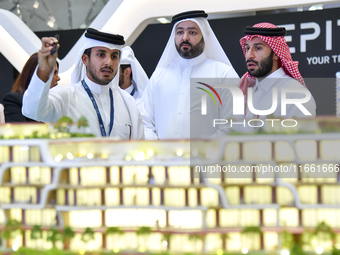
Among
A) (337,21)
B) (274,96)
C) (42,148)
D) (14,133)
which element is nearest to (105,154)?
(42,148)

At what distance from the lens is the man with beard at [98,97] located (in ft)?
8.13

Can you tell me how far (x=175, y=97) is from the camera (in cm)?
326

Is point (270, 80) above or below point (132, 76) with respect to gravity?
below

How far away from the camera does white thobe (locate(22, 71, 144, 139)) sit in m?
2.17

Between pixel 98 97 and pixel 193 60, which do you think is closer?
pixel 98 97

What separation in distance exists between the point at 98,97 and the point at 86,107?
5.6 inches

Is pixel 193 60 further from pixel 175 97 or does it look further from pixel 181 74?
pixel 175 97

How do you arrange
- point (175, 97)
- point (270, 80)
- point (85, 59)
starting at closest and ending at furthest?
point (85, 59)
point (270, 80)
point (175, 97)

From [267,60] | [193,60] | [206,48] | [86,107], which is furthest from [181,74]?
[86,107]

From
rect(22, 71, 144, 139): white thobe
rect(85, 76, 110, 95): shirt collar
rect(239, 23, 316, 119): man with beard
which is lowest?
rect(22, 71, 144, 139): white thobe

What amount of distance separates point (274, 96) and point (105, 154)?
708 millimetres

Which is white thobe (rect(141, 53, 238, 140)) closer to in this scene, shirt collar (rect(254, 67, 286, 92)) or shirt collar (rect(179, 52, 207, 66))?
shirt collar (rect(179, 52, 207, 66))

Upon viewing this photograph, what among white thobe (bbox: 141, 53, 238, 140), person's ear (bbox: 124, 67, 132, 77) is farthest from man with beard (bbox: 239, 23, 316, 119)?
person's ear (bbox: 124, 67, 132, 77)

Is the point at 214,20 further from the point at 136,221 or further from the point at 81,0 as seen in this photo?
the point at 136,221
